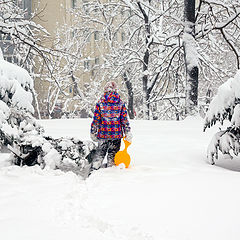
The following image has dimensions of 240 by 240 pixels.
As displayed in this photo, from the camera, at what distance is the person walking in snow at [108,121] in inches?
191

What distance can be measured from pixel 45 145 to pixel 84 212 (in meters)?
2.16

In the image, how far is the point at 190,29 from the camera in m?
10.8

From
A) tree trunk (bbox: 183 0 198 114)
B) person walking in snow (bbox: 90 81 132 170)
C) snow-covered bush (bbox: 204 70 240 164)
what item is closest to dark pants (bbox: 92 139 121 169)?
person walking in snow (bbox: 90 81 132 170)

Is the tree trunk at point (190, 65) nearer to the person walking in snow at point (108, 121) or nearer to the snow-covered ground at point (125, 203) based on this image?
the snow-covered ground at point (125, 203)

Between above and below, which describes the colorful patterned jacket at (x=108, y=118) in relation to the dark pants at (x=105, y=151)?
above

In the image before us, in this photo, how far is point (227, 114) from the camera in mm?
4695

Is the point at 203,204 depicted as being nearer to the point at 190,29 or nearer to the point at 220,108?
the point at 220,108

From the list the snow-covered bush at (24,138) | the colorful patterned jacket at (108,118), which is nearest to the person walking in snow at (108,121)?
the colorful patterned jacket at (108,118)

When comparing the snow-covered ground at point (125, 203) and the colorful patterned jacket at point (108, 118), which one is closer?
the snow-covered ground at point (125, 203)

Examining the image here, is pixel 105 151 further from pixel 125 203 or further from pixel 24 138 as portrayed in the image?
pixel 125 203

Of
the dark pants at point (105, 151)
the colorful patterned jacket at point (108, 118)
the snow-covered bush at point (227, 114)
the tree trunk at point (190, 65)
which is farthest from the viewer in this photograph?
the tree trunk at point (190, 65)

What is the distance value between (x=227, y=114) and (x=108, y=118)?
72.5 inches

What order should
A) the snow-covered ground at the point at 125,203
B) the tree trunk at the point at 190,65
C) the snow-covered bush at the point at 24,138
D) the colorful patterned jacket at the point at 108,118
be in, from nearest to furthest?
the snow-covered ground at the point at 125,203 < the snow-covered bush at the point at 24,138 < the colorful patterned jacket at the point at 108,118 < the tree trunk at the point at 190,65

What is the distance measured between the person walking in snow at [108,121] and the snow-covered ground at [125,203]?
47 cm
